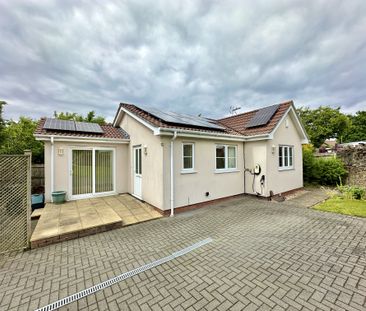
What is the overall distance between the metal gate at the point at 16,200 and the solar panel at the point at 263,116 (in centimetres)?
1064

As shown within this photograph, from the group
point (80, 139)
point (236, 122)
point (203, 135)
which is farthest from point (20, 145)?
point (236, 122)

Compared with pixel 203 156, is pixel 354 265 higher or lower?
lower

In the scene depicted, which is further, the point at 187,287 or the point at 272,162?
the point at 272,162

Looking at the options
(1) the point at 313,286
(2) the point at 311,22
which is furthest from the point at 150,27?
(1) the point at 313,286

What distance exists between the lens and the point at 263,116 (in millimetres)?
10719

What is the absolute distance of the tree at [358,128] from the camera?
1634 inches

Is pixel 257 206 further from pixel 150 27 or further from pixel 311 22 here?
pixel 150 27

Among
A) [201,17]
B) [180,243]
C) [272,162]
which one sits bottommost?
[180,243]

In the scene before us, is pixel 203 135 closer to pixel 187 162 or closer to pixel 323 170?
pixel 187 162

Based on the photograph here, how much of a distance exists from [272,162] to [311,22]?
645cm

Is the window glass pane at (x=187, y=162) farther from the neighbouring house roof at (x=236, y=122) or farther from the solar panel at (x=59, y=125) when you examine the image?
the solar panel at (x=59, y=125)

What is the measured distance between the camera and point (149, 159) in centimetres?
787

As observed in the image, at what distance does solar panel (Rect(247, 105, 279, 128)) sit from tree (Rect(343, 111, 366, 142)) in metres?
46.3

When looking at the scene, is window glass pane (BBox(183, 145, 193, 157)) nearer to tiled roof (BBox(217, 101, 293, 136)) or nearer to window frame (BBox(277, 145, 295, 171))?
tiled roof (BBox(217, 101, 293, 136))
